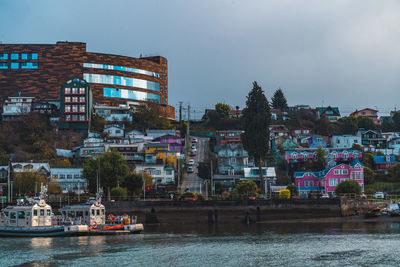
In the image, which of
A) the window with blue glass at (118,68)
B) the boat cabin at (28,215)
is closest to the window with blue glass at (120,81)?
the window with blue glass at (118,68)

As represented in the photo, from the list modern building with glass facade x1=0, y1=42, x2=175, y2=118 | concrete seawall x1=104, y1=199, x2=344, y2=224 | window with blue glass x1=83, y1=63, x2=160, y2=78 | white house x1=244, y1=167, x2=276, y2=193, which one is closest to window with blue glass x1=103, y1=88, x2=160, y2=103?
modern building with glass facade x1=0, y1=42, x2=175, y2=118

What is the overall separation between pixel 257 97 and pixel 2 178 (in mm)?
52076

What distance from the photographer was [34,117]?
484ft

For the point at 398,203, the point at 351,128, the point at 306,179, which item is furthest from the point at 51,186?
the point at 351,128

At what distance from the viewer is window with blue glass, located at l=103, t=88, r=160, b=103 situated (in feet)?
560

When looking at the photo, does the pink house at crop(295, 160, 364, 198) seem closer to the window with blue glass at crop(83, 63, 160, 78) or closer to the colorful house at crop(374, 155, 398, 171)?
the colorful house at crop(374, 155, 398, 171)

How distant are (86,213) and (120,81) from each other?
3925 inches

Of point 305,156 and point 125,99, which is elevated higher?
point 125,99

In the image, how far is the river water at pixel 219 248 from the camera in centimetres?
5209

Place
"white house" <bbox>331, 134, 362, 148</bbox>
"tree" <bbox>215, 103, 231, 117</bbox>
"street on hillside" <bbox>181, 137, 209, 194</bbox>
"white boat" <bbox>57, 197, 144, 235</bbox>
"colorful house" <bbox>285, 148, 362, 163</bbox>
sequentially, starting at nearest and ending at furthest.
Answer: "white boat" <bbox>57, 197, 144, 235</bbox> < "street on hillside" <bbox>181, 137, 209, 194</bbox> < "colorful house" <bbox>285, 148, 362, 163</bbox> < "white house" <bbox>331, 134, 362, 148</bbox> < "tree" <bbox>215, 103, 231, 117</bbox>

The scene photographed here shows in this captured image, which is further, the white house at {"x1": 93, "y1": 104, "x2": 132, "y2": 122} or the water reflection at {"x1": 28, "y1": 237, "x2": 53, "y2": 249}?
the white house at {"x1": 93, "y1": 104, "x2": 132, "y2": 122}

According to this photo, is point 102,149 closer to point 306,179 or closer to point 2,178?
point 2,178

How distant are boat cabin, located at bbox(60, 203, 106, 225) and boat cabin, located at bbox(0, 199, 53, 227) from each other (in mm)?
3693

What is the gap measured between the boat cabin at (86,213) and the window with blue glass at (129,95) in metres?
93.9
